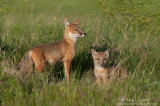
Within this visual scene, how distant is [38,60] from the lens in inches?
310

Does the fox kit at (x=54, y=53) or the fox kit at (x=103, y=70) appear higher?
the fox kit at (x=54, y=53)

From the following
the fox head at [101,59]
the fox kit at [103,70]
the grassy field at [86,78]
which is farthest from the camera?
the fox head at [101,59]

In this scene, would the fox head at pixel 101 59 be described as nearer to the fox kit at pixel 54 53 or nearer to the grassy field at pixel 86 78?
the grassy field at pixel 86 78

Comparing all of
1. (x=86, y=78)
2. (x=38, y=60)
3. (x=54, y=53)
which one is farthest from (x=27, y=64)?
(x=86, y=78)

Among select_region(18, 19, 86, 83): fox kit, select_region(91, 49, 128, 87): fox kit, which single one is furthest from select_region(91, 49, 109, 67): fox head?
select_region(18, 19, 86, 83): fox kit

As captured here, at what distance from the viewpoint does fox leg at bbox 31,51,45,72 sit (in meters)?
7.83

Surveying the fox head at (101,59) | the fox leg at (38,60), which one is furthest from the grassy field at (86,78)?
the fox head at (101,59)

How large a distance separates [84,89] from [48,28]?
5.31 m

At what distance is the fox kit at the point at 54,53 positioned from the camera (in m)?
7.85

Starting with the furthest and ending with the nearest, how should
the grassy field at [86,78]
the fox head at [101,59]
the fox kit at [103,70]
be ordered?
1. the fox head at [101,59]
2. the fox kit at [103,70]
3. the grassy field at [86,78]

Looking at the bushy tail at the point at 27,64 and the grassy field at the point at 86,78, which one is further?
the bushy tail at the point at 27,64

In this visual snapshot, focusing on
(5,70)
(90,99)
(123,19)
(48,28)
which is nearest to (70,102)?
(90,99)

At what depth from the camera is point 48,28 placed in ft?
36.6

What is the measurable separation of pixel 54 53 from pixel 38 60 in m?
0.63
